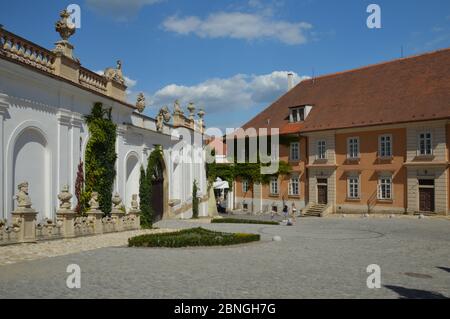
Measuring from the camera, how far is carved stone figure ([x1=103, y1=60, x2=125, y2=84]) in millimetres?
24206

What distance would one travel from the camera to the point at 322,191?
41.4 metres

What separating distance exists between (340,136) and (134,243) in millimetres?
27737

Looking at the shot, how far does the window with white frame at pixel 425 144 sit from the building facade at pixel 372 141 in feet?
0.17

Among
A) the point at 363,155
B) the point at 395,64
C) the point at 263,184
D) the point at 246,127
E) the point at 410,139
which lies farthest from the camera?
the point at 246,127

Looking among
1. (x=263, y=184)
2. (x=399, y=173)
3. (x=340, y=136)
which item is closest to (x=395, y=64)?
(x=340, y=136)

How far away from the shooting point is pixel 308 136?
42281mm

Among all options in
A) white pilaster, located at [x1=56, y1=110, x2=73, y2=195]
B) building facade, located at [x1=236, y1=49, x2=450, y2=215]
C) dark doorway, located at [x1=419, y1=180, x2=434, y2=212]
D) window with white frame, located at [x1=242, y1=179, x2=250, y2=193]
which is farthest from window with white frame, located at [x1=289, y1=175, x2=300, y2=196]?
white pilaster, located at [x1=56, y1=110, x2=73, y2=195]

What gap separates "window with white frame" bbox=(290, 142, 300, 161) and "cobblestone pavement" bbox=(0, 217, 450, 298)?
26.8m

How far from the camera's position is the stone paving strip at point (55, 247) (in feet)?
39.4

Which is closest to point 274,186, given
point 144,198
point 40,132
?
point 144,198

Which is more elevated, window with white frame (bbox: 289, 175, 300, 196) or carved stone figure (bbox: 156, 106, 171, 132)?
carved stone figure (bbox: 156, 106, 171, 132)

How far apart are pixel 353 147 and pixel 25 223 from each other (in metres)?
29.5

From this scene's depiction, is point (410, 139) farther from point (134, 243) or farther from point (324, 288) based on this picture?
point (324, 288)

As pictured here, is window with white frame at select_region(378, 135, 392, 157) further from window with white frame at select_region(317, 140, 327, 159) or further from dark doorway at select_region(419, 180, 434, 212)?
window with white frame at select_region(317, 140, 327, 159)
